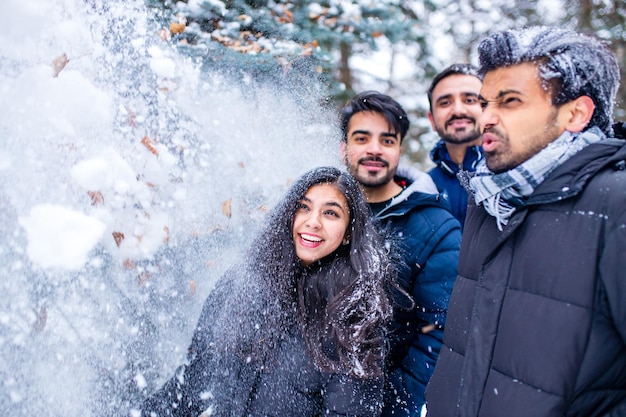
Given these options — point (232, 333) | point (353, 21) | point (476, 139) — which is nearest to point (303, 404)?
point (232, 333)

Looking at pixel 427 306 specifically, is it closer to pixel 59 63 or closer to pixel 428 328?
pixel 428 328

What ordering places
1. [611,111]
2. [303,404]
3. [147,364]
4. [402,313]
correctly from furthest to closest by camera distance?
[147,364] → [402,313] → [303,404] → [611,111]

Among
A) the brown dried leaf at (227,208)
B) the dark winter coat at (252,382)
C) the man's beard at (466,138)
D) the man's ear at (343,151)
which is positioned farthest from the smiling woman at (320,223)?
the man's beard at (466,138)

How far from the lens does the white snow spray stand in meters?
2.71

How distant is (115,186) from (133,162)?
0.71 feet

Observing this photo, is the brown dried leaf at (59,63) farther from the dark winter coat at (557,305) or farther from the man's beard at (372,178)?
the dark winter coat at (557,305)

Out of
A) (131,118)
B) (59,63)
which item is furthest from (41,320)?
(59,63)

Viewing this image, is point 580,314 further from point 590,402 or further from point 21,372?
point 21,372

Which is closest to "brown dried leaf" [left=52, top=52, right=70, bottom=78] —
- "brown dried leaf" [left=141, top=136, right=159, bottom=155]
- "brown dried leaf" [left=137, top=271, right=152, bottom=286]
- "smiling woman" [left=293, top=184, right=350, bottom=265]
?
"brown dried leaf" [left=141, top=136, right=159, bottom=155]

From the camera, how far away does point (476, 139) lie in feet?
11.3

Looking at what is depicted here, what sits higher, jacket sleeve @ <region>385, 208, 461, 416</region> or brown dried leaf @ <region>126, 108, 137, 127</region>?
brown dried leaf @ <region>126, 108, 137, 127</region>

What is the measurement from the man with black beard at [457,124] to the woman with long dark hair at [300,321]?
1258 millimetres

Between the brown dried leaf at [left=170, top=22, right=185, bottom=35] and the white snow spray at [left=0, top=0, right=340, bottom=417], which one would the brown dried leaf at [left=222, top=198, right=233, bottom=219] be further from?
the brown dried leaf at [left=170, top=22, right=185, bottom=35]

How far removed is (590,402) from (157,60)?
124 inches
